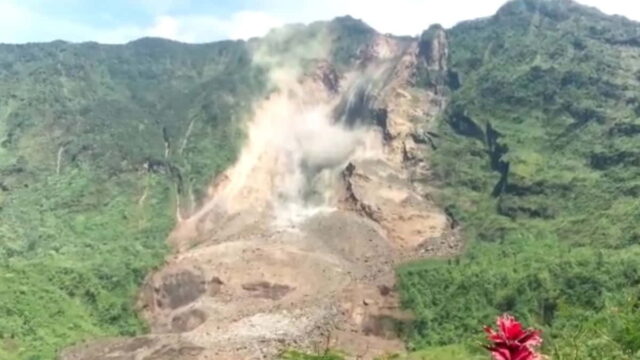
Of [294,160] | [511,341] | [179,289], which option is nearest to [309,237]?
[179,289]

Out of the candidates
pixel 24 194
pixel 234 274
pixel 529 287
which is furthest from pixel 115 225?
pixel 529 287

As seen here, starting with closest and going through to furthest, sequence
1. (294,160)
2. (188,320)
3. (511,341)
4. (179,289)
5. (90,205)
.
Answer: (511,341) < (188,320) < (179,289) < (90,205) < (294,160)

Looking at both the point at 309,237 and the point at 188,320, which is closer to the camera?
the point at 188,320

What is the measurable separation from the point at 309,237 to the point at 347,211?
39.3 feet

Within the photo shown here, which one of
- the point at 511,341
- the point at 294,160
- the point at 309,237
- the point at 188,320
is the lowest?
the point at 188,320

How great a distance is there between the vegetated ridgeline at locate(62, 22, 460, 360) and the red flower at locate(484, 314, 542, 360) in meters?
105

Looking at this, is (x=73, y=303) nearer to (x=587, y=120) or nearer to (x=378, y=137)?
(x=378, y=137)

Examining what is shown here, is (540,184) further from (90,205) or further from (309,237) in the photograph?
(90,205)

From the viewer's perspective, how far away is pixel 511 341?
9.21 metres

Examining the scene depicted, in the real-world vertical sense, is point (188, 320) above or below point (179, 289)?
below

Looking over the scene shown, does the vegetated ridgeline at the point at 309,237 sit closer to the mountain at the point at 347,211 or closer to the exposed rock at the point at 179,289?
the exposed rock at the point at 179,289

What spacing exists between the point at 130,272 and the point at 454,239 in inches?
2031

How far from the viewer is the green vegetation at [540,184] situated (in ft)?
385

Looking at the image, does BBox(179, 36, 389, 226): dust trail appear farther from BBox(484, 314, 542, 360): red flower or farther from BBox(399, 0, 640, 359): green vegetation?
BBox(484, 314, 542, 360): red flower
